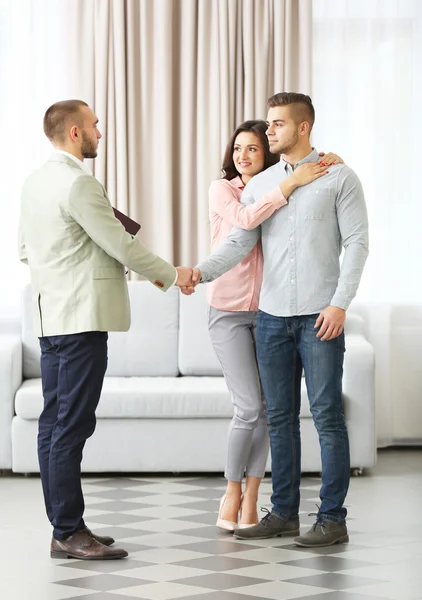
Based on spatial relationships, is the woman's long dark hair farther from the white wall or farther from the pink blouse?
the white wall

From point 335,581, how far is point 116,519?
1049 millimetres

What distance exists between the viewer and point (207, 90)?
5195mm

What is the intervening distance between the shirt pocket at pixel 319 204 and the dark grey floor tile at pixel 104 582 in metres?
1.25

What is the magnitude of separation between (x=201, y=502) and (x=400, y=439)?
5.57 ft

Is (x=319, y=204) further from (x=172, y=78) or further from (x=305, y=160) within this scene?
(x=172, y=78)

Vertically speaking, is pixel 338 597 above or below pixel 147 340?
below

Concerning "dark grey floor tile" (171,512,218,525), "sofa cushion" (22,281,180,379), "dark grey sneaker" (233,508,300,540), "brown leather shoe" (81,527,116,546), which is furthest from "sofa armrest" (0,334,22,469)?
"dark grey sneaker" (233,508,300,540)

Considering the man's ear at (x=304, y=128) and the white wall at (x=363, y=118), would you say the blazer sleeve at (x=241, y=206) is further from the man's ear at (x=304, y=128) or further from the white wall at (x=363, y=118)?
the white wall at (x=363, y=118)

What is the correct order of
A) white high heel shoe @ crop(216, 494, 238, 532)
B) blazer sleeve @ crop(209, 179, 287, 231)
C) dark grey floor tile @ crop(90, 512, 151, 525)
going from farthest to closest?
dark grey floor tile @ crop(90, 512, 151, 525), white high heel shoe @ crop(216, 494, 238, 532), blazer sleeve @ crop(209, 179, 287, 231)

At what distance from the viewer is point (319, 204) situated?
3.12 m

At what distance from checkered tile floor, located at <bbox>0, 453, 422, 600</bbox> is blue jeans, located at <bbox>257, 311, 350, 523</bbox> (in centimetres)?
18

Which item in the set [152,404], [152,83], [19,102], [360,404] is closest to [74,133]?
[152,404]

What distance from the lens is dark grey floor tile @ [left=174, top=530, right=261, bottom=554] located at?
10.4ft

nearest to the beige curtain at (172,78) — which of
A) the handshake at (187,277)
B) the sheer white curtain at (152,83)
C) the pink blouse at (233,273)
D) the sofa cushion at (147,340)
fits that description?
the sheer white curtain at (152,83)
